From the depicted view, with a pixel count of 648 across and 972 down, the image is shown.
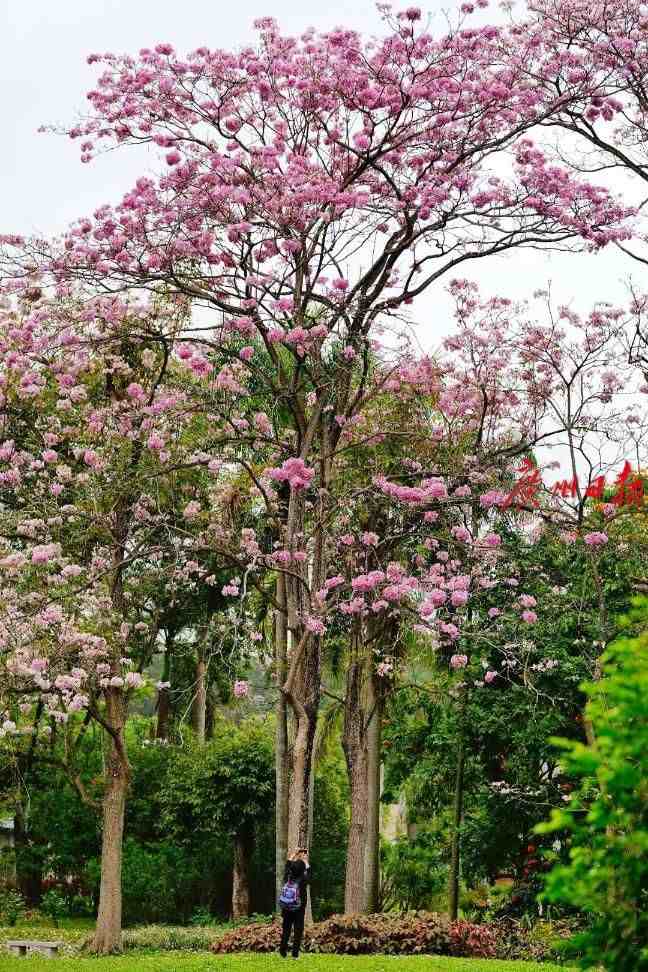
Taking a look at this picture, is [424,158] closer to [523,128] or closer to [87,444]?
[523,128]

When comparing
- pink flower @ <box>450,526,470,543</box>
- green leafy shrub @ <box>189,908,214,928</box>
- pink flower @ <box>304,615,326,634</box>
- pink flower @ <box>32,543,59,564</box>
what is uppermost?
pink flower @ <box>450,526,470,543</box>

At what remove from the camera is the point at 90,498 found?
55.2ft

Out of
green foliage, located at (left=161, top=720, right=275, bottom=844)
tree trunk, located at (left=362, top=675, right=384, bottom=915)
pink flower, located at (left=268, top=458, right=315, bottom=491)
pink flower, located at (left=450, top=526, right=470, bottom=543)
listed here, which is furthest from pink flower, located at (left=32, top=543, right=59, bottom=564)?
green foliage, located at (left=161, top=720, right=275, bottom=844)

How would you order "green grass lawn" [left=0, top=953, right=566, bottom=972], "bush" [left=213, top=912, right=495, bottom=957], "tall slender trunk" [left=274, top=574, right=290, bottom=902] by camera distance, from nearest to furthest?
1. "green grass lawn" [left=0, top=953, right=566, bottom=972]
2. "bush" [left=213, top=912, right=495, bottom=957]
3. "tall slender trunk" [left=274, top=574, right=290, bottom=902]

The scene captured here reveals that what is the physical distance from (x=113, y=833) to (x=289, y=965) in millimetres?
7244

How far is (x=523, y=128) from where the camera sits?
14914mm

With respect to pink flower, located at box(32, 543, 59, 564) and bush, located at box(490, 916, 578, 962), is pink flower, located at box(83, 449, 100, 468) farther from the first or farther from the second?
bush, located at box(490, 916, 578, 962)

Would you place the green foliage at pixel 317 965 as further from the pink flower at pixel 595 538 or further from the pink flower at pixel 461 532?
the pink flower at pixel 595 538

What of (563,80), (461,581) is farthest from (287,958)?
(563,80)

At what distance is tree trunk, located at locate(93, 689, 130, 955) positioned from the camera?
1875 cm

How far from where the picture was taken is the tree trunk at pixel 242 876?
2380 cm

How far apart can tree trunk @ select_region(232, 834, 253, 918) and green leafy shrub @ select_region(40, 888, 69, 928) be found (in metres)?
3.69

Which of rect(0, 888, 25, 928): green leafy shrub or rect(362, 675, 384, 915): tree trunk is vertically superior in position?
rect(362, 675, 384, 915): tree trunk

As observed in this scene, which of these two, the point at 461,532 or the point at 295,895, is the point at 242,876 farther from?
the point at 461,532
